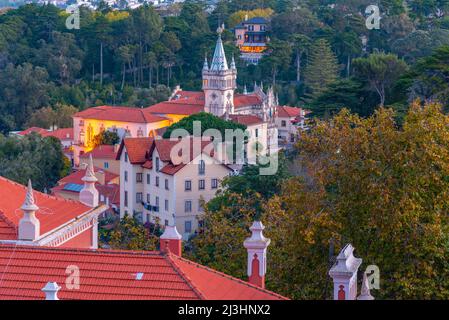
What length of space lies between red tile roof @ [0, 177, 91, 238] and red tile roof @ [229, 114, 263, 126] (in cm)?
4282

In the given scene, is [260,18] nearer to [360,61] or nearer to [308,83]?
[308,83]

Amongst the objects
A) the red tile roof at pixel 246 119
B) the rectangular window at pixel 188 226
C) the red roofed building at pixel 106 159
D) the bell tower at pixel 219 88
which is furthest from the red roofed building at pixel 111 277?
the bell tower at pixel 219 88

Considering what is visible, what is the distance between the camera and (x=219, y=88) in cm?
7056

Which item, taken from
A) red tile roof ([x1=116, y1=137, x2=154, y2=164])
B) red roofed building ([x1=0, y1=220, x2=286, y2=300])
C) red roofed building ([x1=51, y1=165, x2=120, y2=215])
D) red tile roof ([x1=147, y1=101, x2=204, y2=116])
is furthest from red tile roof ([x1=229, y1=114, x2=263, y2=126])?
red roofed building ([x1=0, y1=220, x2=286, y2=300])


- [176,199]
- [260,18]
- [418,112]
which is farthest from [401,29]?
[418,112]

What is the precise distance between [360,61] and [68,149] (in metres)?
20.8

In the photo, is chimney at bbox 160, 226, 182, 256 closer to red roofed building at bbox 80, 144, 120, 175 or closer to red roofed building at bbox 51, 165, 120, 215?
red roofed building at bbox 51, 165, 120, 215

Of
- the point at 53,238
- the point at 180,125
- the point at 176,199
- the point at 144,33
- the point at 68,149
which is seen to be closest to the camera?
the point at 53,238

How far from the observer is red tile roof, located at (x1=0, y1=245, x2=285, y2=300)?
15.5 metres

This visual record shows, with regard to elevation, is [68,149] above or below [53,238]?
below

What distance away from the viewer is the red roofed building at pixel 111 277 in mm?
15523

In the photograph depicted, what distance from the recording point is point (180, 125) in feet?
186

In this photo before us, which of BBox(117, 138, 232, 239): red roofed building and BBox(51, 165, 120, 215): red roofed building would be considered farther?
BBox(51, 165, 120, 215): red roofed building

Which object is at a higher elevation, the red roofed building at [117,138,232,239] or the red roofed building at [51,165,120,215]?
the red roofed building at [117,138,232,239]
